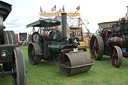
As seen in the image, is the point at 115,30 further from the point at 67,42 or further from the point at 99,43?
the point at 67,42

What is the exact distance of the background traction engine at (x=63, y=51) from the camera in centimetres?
418

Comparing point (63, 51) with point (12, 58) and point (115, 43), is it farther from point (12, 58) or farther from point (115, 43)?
point (115, 43)

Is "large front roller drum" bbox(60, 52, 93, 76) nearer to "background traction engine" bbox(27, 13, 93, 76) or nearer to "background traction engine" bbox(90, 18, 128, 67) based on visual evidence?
"background traction engine" bbox(27, 13, 93, 76)

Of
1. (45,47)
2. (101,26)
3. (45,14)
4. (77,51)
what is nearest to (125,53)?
(77,51)

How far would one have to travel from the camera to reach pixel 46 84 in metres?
3.62

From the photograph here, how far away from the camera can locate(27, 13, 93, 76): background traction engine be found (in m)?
4.18

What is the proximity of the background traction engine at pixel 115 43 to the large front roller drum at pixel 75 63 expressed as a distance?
159cm

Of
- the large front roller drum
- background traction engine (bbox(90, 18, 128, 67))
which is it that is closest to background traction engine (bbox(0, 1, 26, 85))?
the large front roller drum

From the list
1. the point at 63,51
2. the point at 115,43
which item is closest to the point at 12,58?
the point at 63,51

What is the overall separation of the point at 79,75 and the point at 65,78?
0.52 metres

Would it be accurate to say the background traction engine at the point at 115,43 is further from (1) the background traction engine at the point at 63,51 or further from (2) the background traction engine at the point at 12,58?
(2) the background traction engine at the point at 12,58

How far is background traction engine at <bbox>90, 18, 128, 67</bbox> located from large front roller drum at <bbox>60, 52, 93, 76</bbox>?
1.59 metres

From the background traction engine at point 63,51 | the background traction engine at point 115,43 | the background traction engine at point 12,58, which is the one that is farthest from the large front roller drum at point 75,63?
the background traction engine at point 12,58

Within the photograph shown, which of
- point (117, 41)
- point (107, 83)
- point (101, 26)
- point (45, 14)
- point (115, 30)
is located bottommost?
point (107, 83)
